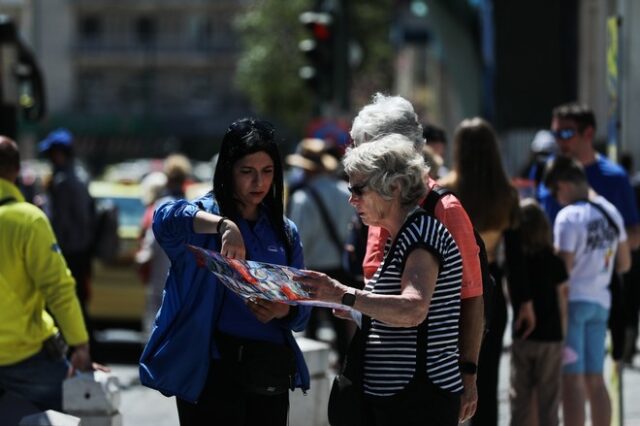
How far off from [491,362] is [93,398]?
1971 mm

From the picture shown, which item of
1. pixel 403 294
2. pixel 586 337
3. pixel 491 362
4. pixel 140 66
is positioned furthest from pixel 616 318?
pixel 140 66

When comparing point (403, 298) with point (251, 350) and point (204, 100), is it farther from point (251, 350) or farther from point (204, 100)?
point (204, 100)

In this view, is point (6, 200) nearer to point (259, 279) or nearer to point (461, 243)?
point (259, 279)

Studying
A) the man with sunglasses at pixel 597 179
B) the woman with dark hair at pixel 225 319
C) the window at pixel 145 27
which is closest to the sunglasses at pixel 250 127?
the woman with dark hair at pixel 225 319

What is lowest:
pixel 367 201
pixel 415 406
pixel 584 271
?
pixel 584 271

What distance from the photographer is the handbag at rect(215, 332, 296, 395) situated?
5.05 m

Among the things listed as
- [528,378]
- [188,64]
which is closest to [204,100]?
[188,64]

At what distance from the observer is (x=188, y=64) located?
79688 millimetres

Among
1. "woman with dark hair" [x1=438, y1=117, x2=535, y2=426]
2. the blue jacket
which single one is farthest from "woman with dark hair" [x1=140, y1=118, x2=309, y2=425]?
"woman with dark hair" [x1=438, y1=117, x2=535, y2=426]

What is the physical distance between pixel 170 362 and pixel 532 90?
1725 centimetres

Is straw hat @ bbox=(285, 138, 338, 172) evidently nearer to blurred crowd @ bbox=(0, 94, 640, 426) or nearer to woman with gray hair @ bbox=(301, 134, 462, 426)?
blurred crowd @ bbox=(0, 94, 640, 426)

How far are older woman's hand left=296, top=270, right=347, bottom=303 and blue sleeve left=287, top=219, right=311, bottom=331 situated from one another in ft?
2.11

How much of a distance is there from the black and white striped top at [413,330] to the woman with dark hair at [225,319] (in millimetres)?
537

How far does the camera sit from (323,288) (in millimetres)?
4441
